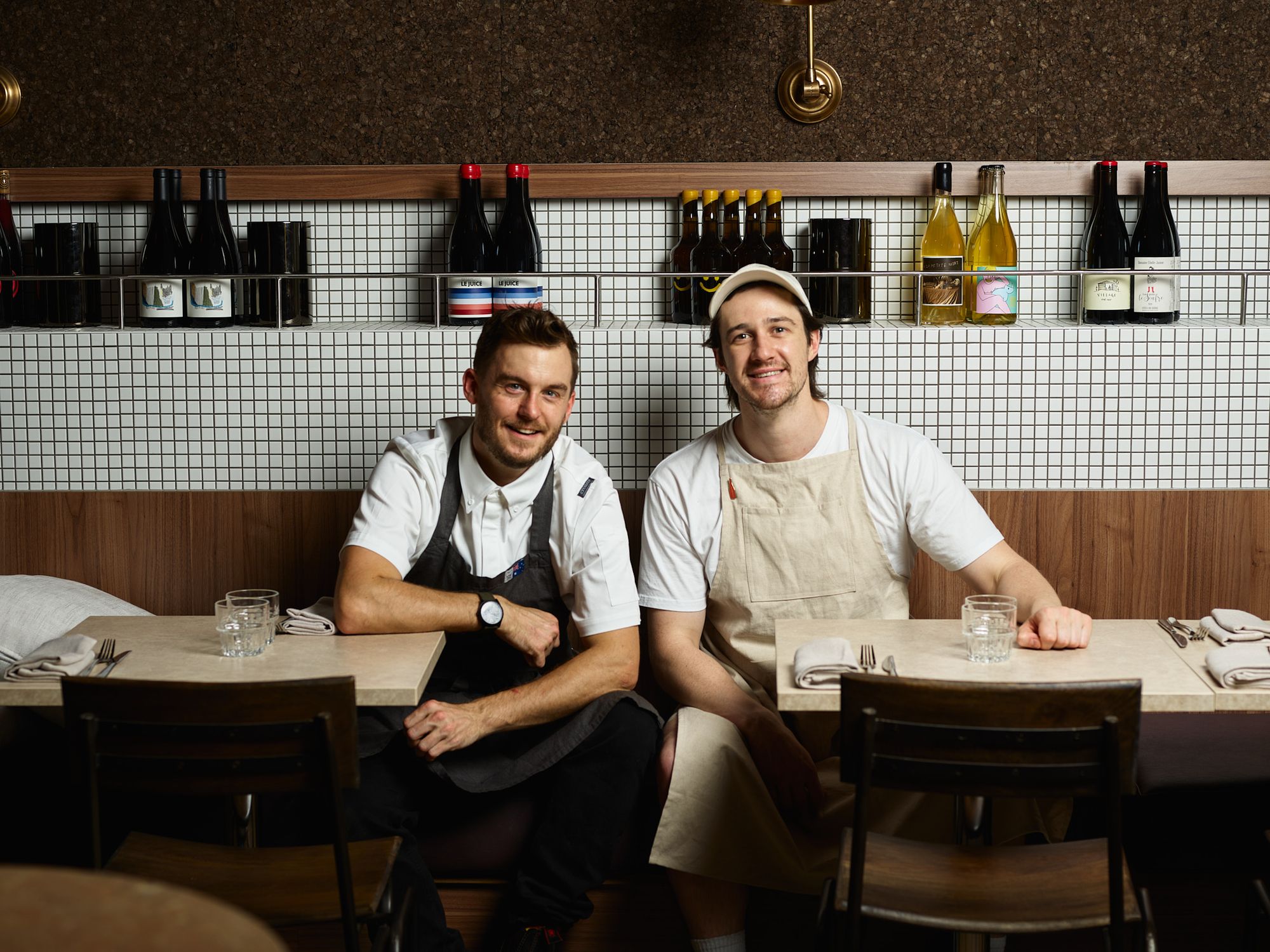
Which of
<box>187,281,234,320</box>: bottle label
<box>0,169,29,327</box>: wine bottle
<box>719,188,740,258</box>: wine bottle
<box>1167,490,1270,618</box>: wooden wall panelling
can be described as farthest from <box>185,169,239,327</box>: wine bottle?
<box>1167,490,1270,618</box>: wooden wall panelling

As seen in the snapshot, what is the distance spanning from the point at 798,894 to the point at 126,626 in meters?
1.30

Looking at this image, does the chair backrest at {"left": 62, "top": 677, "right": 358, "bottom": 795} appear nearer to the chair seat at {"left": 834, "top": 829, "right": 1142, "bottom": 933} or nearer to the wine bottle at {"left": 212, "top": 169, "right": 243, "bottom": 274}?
the chair seat at {"left": 834, "top": 829, "right": 1142, "bottom": 933}

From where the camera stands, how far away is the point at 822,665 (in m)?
1.75

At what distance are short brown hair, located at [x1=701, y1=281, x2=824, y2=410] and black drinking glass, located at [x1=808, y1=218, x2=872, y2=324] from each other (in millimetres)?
257

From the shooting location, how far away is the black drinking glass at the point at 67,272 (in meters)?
2.82

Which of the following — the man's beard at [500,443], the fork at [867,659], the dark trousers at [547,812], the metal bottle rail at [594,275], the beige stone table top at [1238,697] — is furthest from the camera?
the metal bottle rail at [594,275]

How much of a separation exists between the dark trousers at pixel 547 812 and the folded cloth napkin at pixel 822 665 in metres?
0.50

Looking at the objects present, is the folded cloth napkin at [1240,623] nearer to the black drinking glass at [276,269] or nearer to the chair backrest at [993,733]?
the chair backrest at [993,733]

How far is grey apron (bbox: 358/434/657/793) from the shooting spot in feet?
7.23

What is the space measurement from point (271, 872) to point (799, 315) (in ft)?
4.55

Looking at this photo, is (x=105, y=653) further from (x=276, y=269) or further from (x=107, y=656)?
(x=276, y=269)

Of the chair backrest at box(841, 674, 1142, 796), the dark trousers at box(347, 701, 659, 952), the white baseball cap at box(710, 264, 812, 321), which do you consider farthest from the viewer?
the white baseball cap at box(710, 264, 812, 321)

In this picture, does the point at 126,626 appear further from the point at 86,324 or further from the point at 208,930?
the point at 208,930

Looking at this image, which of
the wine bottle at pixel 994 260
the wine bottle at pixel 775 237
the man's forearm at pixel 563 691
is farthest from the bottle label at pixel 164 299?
the wine bottle at pixel 994 260
